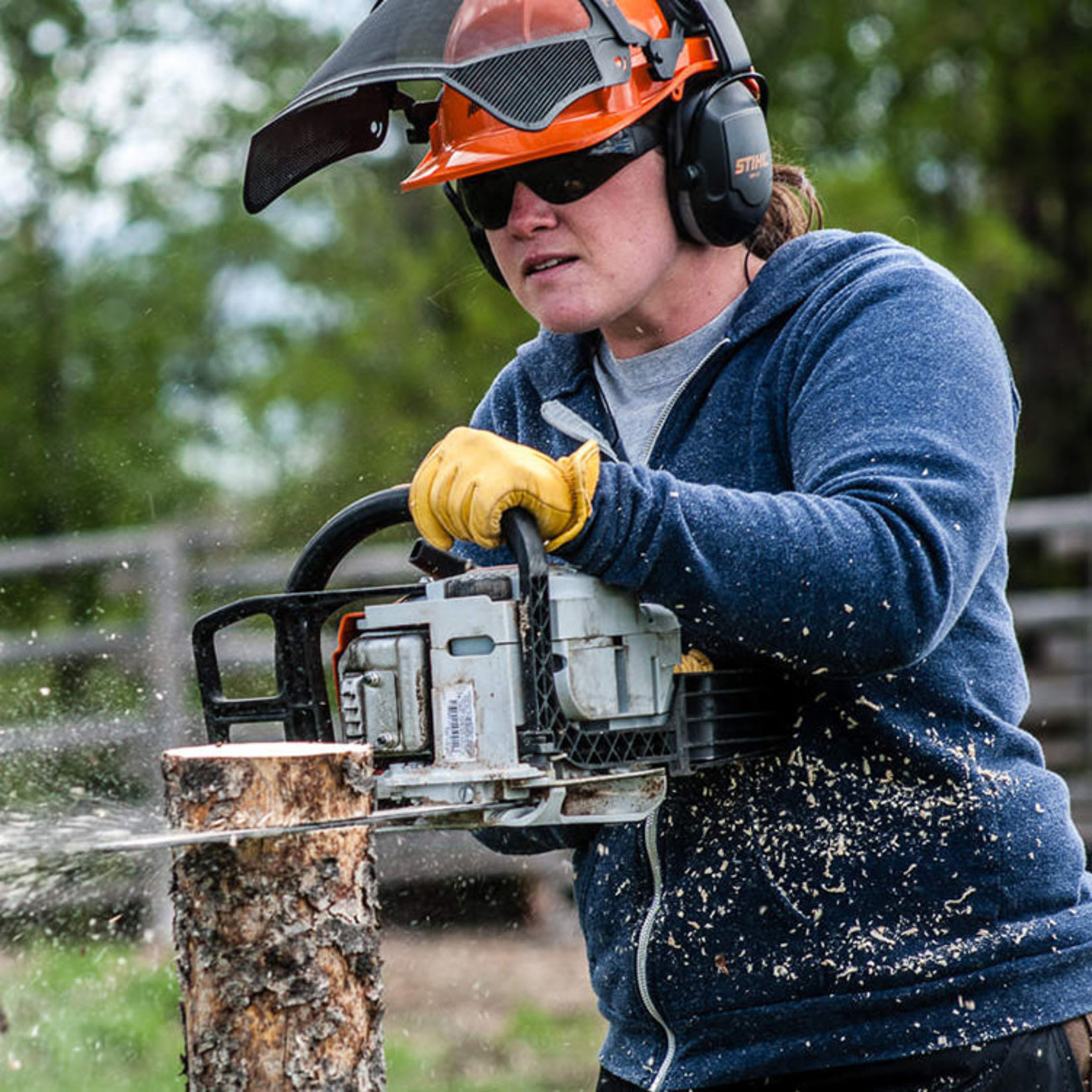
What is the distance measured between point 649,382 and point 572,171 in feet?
1.20

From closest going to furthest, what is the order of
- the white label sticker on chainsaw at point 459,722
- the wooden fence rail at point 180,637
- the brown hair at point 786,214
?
the white label sticker on chainsaw at point 459,722, the brown hair at point 786,214, the wooden fence rail at point 180,637

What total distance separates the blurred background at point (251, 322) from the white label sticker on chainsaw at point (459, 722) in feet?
13.8

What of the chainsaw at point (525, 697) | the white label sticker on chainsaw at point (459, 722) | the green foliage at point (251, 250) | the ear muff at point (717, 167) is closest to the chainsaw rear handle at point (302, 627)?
the chainsaw at point (525, 697)

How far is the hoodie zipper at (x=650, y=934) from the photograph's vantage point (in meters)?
2.27

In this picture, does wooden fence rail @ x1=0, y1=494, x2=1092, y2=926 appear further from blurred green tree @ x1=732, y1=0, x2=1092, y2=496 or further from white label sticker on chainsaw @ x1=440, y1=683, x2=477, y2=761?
white label sticker on chainsaw @ x1=440, y1=683, x2=477, y2=761

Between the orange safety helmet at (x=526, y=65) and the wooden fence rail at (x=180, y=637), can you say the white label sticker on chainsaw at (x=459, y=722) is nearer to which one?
the orange safety helmet at (x=526, y=65)

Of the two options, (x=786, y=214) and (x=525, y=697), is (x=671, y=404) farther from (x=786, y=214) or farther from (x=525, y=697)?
(x=525, y=697)

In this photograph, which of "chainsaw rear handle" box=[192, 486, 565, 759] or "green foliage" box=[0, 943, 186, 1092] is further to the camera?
"green foliage" box=[0, 943, 186, 1092]

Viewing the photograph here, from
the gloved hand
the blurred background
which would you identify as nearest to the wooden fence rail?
the blurred background

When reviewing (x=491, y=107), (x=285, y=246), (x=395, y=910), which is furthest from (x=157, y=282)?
(x=491, y=107)

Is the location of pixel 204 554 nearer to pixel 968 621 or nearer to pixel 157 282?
pixel 157 282

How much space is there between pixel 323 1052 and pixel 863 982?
70 centimetres

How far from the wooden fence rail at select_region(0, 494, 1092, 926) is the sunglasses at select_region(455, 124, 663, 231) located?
11.6 ft

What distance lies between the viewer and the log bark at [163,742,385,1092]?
1911 millimetres
